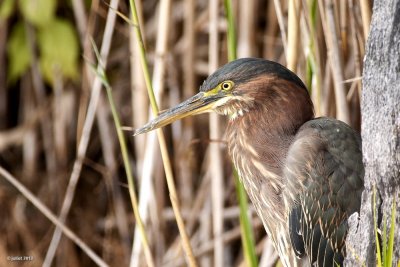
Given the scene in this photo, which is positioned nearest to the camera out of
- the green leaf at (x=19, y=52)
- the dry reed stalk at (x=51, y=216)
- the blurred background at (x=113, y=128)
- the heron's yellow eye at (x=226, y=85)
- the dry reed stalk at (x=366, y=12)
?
the dry reed stalk at (x=366, y=12)

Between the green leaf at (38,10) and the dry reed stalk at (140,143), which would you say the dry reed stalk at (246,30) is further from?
the green leaf at (38,10)

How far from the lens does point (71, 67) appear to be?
3.46m

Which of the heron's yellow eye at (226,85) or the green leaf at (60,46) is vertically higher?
the green leaf at (60,46)

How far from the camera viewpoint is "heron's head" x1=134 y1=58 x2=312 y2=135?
2186mm

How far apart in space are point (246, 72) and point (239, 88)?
0.19 ft

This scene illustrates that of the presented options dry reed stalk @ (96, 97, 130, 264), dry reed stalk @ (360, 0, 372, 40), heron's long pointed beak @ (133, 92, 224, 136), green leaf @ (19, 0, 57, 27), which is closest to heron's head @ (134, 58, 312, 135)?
heron's long pointed beak @ (133, 92, 224, 136)

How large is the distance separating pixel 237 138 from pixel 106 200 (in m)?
1.96

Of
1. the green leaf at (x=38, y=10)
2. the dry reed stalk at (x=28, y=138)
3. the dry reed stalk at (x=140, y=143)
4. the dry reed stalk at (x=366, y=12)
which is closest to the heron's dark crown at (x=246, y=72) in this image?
the dry reed stalk at (x=366, y=12)

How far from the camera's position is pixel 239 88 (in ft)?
7.29

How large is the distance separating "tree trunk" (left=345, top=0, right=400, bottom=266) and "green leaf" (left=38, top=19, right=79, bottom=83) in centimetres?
207

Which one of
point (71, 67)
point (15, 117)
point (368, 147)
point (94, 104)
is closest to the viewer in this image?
point (368, 147)

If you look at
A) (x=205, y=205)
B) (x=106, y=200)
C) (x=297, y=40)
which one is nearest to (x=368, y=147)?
(x=297, y=40)

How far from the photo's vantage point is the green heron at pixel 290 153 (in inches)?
84.8

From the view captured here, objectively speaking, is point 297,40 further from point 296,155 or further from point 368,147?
point 368,147
